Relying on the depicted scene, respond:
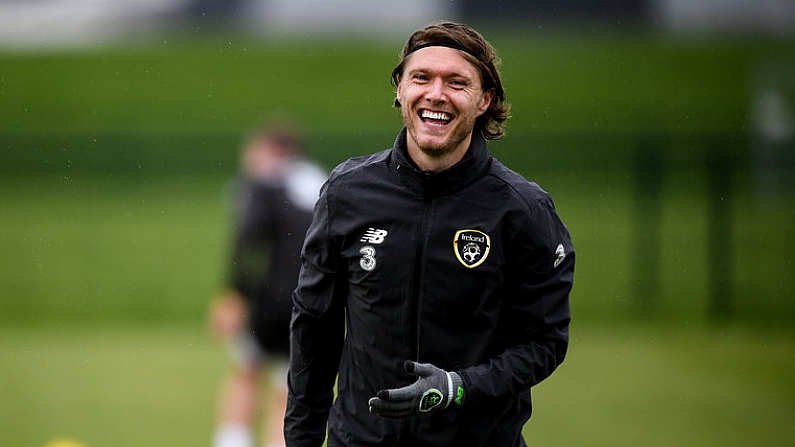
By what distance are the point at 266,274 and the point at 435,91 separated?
4.27 metres

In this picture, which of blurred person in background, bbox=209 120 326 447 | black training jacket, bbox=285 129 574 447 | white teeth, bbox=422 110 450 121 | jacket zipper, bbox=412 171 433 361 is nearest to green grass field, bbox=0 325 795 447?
blurred person in background, bbox=209 120 326 447

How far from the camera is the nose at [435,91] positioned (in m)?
3.16

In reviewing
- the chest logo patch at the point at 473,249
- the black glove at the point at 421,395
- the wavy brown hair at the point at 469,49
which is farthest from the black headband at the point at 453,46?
the black glove at the point at 421,395

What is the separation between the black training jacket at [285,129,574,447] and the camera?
10.3 feet

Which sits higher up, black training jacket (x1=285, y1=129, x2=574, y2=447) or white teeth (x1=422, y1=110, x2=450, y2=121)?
white teeth (x1=422, y1=110, x2=450, y2=121)

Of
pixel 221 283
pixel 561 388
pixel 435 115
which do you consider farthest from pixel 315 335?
pixel 221 283

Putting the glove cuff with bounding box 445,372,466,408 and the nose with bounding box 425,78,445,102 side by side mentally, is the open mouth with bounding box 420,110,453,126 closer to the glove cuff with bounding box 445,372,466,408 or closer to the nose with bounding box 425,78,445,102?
the nose with bounding box 425,78,445,102

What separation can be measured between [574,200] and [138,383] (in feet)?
15.5

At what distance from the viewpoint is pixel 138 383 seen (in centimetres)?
972

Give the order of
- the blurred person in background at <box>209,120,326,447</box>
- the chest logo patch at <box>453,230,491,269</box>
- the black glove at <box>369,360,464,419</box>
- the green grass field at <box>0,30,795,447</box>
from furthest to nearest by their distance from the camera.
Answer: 1. the green grass field at <box>0,30,795,447</box>
2. the blurred person in background at <box>209,120,326,447</box>
3. the chest logo patch at <box>453,230,491,269</box>
4. the black glove at <box>369,360,464,419</box>

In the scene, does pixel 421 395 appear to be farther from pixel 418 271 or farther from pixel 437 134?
pixel 437 134

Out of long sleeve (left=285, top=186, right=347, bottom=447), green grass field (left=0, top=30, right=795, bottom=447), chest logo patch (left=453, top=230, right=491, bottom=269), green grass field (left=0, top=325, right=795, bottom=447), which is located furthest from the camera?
green grass field (left=0, top=30, right=795, bottom=447)

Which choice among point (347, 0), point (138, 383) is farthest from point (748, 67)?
point (138, 383)

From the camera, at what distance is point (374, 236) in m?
3.18
